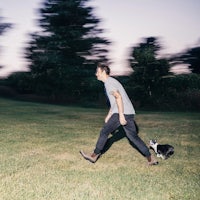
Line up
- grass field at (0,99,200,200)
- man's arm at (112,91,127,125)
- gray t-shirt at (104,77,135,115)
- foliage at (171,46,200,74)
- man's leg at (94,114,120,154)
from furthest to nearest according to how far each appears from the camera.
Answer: foliage at (171,46,200,74) < man's leg at (94,114,120,154) < gray t-shirt at (104,77,135,115) < man's arm at (112,91,127,125) < grass field at (0,99,200,200)

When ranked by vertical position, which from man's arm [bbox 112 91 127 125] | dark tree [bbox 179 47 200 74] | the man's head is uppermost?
the man's head

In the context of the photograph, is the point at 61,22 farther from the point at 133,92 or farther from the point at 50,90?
the point at 133,92

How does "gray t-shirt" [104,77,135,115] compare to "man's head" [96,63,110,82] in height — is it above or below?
below

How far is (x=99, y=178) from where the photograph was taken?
5074mm

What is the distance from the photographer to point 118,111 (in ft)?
19.0

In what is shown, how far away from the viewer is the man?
5.64 meters

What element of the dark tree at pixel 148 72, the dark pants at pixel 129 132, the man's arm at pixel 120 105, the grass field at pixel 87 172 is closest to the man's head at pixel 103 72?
the man's arm at pixel 120 105

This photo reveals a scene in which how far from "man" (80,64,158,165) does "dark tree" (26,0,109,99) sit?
26.3m

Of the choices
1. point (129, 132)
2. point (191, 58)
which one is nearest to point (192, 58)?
point (191, 58)

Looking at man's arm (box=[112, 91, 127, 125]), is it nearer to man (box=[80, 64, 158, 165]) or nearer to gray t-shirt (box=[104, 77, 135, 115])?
man (box=[80, 64, 158, 165])

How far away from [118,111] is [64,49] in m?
28.3

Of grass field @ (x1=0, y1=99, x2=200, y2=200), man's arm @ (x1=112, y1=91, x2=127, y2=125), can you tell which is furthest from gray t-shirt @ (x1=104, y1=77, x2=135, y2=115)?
grass field @ (x1=0, y1=99, x2=200, y2=200)

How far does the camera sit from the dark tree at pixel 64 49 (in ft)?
106

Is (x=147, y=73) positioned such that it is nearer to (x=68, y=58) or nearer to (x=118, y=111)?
(x=68, y=58)
